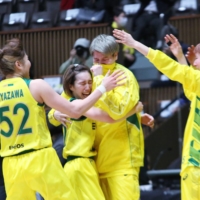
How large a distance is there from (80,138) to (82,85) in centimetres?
41

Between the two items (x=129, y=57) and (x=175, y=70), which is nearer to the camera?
(x=175, y=70)

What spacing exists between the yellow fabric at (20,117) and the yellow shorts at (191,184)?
1.25 metres

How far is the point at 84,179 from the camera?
5680 mm

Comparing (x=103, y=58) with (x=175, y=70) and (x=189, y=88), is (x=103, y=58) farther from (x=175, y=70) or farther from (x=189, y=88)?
(x=189, y=88)

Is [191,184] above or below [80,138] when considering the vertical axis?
below

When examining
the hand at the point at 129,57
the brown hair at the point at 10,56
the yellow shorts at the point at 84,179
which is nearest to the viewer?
the brown hair at the point at 10,56

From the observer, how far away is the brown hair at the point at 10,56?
5.35 m

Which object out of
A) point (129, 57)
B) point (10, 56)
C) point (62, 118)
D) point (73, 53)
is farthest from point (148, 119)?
point (129, 57)

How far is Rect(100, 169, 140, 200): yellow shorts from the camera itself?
5723mm

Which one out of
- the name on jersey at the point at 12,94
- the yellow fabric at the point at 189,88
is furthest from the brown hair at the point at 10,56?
the yellow fabric at the point at 189,88

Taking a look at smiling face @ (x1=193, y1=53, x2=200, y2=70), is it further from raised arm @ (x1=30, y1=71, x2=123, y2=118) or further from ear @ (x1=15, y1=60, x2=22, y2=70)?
ear @ (x1=15, y1=60, x2=22, y2=70)

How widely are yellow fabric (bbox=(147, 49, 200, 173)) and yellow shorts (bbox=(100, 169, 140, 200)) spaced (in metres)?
0.44

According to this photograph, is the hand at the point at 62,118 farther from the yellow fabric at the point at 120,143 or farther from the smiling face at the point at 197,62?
the smiling face at the point at 197,62

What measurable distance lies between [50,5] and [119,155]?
7.02 m
